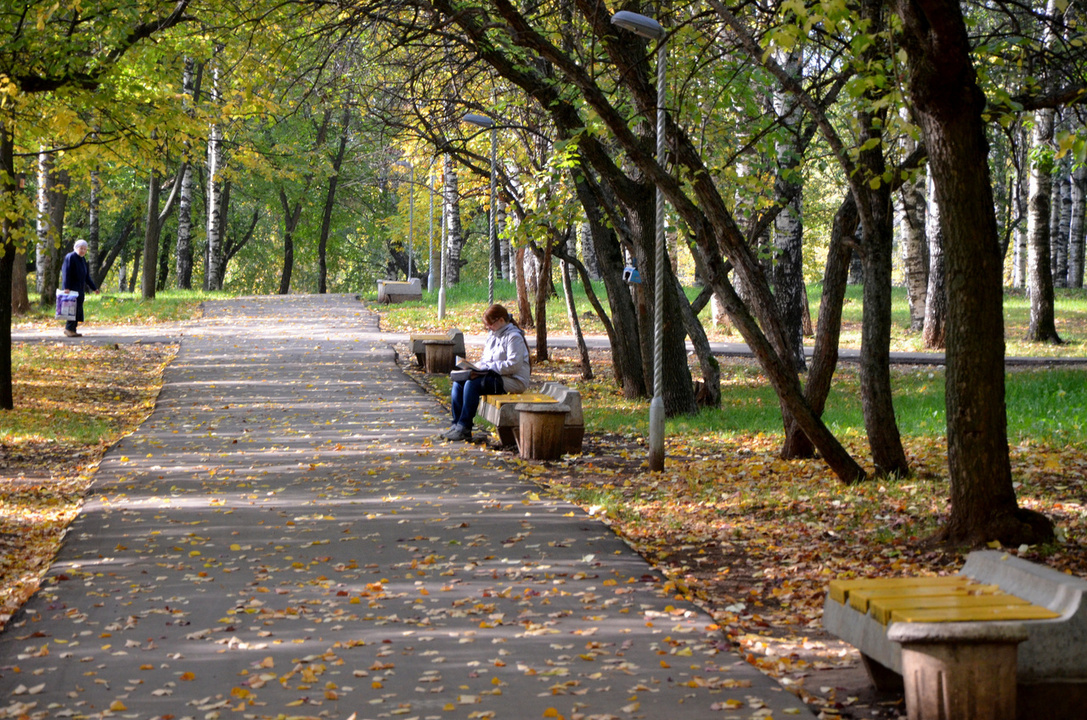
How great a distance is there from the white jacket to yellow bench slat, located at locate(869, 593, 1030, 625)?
8.03m

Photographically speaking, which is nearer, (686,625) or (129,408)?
(686,625)

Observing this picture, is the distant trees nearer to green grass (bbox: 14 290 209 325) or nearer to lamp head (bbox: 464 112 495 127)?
lamp head (bbox: 464 112 495 127)

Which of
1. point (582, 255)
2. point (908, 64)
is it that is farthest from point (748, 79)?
point (582, 255)

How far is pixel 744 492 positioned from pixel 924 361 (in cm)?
1136

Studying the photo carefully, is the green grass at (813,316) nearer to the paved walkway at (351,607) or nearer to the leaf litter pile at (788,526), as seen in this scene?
the leaf litter pile at (788,526)

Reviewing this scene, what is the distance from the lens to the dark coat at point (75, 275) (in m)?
20.9

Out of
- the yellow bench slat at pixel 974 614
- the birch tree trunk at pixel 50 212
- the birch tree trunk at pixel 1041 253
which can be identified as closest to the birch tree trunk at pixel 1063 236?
the birch tree trunk at pixel 1041 253

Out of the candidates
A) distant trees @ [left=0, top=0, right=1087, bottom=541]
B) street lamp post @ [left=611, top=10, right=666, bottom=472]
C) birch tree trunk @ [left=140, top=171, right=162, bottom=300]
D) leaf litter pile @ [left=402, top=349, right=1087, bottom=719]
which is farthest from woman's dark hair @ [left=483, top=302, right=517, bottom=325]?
birch tree trunk @ [left=140, top=171, right=162, bottom=300]

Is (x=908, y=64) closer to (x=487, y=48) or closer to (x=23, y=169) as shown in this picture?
(x=487, y=48)

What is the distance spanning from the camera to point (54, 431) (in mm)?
12367

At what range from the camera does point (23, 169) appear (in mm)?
19125

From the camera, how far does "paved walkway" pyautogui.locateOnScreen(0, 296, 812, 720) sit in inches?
174

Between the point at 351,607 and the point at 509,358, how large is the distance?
21.3 feet

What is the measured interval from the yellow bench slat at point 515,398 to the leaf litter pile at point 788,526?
0.53m
